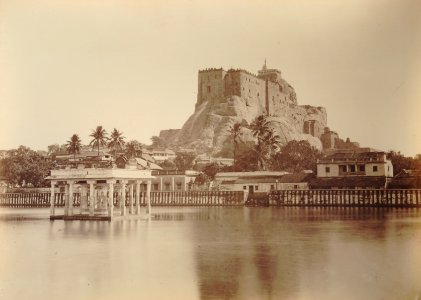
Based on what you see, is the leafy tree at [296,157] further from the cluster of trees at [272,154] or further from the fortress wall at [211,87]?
the fortress wall at [211,87]

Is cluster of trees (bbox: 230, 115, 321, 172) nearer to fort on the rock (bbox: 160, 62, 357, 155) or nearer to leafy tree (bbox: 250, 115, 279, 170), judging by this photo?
leafy tree (bbox: 250, 115, 279, 170)

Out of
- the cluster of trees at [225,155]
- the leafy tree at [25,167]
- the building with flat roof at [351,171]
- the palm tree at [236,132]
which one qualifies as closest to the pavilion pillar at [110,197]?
the cluster of trees at [225,155]

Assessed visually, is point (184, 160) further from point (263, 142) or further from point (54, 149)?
point (54, 149)

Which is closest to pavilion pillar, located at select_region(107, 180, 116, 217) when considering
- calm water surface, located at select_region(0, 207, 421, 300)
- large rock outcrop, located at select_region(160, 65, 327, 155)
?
calm water surface, located at select_region(0, 207, 421, 300)

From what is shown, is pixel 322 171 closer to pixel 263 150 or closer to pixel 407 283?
pixel 263 150

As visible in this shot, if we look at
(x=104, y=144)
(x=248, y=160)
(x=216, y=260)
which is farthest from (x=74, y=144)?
(x=248, y=160)

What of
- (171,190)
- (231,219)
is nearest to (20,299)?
(231,219)
